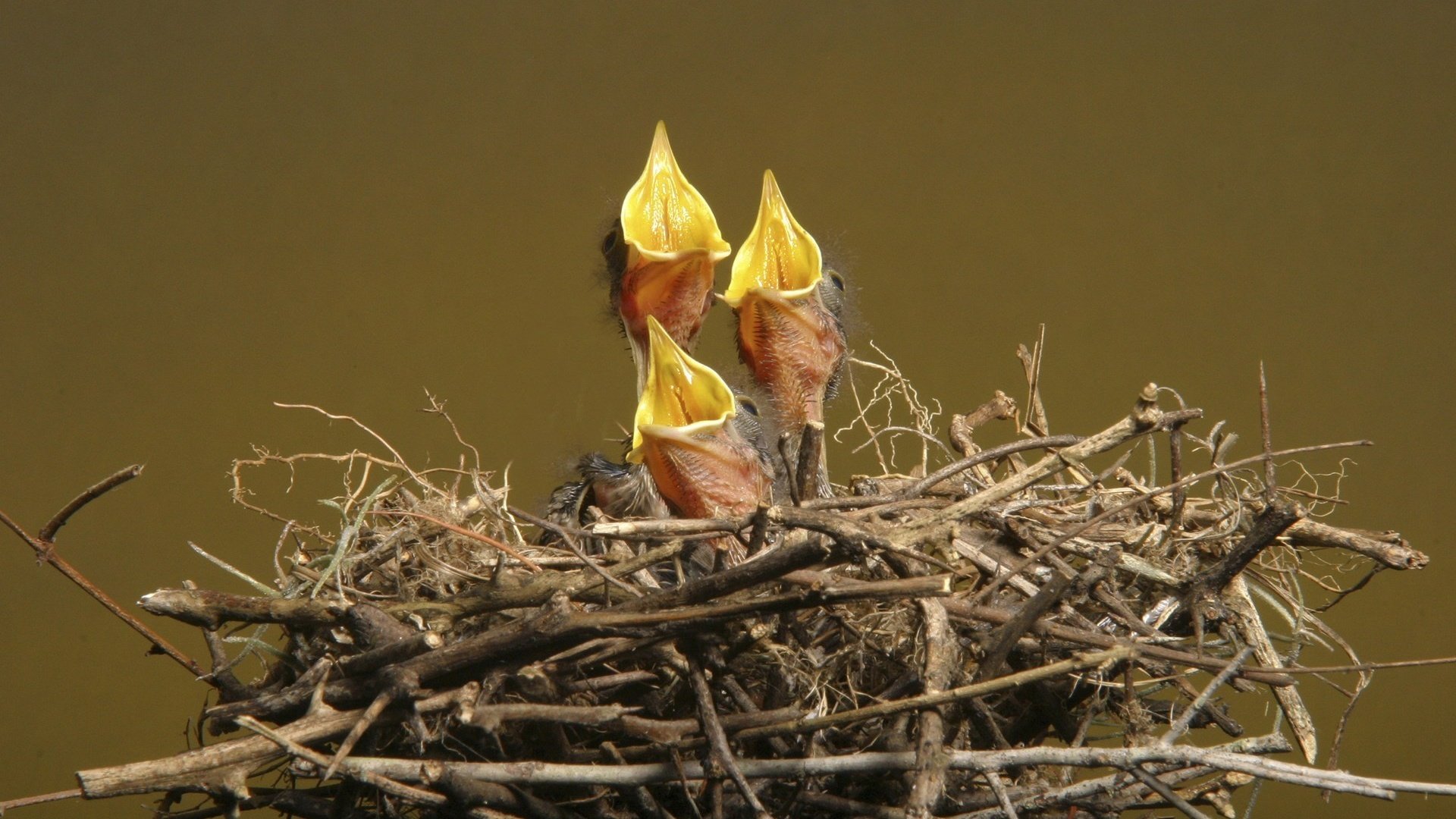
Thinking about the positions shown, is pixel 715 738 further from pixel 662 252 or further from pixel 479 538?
pixel 662 252

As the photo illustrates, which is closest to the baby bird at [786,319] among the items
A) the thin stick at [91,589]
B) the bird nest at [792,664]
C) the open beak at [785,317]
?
the open beak at [785,317]

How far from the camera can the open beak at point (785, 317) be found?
3.09 ft

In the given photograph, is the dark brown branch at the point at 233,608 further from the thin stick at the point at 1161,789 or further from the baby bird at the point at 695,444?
the thin stick at the point at 1161,789

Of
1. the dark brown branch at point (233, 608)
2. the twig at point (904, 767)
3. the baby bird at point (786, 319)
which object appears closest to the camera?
the twig at point (904, 767)

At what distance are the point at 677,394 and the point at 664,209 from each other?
20 centimetres

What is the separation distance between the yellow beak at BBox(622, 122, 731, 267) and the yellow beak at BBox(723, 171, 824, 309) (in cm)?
4

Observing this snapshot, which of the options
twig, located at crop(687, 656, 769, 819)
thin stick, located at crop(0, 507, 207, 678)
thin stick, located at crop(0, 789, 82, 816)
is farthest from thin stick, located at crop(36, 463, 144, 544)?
twig, located at crop(687, 656, 769, 819)

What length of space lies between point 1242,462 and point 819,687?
0.90 feet

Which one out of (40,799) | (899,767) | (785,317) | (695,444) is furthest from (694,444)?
(40,799)

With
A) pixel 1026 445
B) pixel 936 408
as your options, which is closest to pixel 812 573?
pixel 1026 445

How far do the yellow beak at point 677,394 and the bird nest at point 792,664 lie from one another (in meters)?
0.09

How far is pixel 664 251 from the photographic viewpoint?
0.97 m

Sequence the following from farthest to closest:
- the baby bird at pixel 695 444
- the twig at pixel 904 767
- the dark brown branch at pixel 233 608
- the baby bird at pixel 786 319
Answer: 1. the baby bird at pixel 786 319
2. the baby bird at pixel 695 444
3. the dark brown branch at pixel 233 608
4. the twig at pixel 904 767

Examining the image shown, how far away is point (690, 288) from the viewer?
0.95 metres
